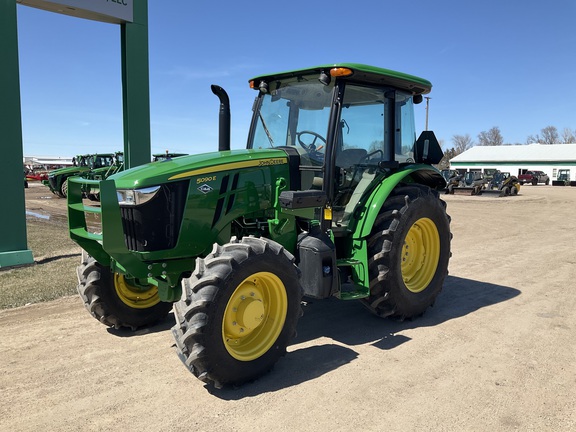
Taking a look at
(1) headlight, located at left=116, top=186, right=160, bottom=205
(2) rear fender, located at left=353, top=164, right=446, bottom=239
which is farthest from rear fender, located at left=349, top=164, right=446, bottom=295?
(1) headlight, located at left=116, top=186, right=160, bottom=205

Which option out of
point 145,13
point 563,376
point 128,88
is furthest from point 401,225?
point 145,13

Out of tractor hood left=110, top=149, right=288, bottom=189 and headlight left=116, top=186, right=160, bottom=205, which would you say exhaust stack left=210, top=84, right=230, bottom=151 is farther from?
headlight left=116, top=186, right=160, bottom=205

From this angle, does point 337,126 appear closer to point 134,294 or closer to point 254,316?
point 254,316

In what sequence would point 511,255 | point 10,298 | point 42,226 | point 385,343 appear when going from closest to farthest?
point 385,343
point 10,298
point 511,255
point 42,226

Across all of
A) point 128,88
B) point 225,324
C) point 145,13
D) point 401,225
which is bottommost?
point 225,324

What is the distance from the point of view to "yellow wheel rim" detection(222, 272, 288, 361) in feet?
11.3

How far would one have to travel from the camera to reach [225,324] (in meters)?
3.43

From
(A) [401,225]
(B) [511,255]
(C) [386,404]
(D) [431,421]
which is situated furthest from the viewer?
(B) [511,255]

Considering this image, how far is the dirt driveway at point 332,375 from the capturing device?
117 inches

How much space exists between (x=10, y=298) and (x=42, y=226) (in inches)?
304

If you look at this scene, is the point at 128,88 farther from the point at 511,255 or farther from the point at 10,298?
the point at 511,255

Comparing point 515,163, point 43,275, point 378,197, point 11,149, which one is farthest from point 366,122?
point 515,163

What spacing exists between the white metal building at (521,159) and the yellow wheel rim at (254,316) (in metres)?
57.2

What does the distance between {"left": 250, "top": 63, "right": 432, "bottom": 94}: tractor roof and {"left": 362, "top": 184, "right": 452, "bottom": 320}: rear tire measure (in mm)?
1093
